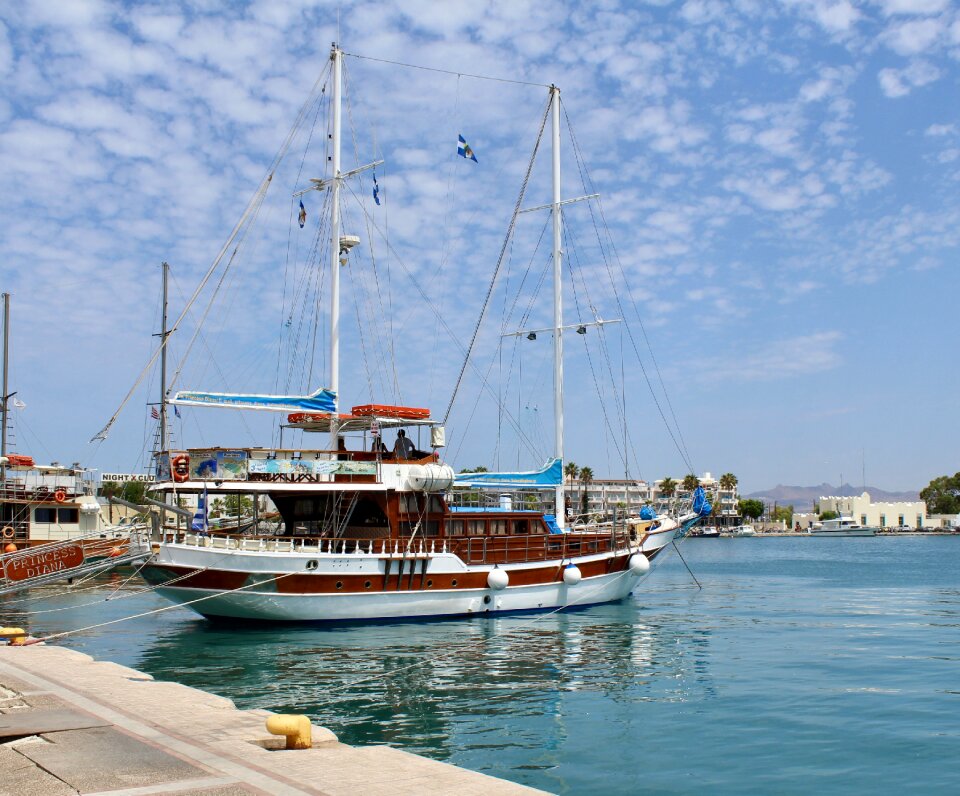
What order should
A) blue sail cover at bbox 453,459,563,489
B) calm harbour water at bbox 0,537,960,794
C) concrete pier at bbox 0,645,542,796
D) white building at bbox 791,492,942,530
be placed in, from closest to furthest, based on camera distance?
1. concrete pier at bbox 0,645,542,796
2. calm harbour water at bbox 0,537,960,794
3. blue sail cover at bbox 453,459,563,489
4. white building at bbox 791,492,942,530

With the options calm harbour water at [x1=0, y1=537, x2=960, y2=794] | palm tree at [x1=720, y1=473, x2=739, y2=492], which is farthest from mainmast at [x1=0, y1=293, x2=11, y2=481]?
palm tree at [x1=720, y1=473, x2=739, y2=492]

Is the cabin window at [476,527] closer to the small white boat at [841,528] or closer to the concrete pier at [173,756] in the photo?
the concrete pier at [173,756]

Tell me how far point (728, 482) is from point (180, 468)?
167573 mm

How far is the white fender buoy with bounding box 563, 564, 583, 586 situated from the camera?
30.3 metres

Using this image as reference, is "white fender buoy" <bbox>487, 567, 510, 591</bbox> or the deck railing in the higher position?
the deck railing

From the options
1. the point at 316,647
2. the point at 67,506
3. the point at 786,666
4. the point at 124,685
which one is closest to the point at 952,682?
the point at 786,666

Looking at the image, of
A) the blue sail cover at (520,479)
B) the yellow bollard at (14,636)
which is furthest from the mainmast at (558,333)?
the yellow bollard at (14,636)

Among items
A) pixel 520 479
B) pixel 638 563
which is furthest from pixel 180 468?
pixel 638 563

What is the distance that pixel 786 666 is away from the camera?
68.1ft

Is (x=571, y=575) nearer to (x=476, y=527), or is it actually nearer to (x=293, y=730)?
(x=476, y=527)

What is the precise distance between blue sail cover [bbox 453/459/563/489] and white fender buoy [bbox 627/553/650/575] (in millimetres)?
3893

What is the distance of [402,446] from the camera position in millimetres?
29219

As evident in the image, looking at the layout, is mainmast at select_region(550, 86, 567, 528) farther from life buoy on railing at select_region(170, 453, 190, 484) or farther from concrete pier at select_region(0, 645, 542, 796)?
concrete pier at select_region(0, 645, 542, 796)

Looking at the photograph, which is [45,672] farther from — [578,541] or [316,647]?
[578,541]
